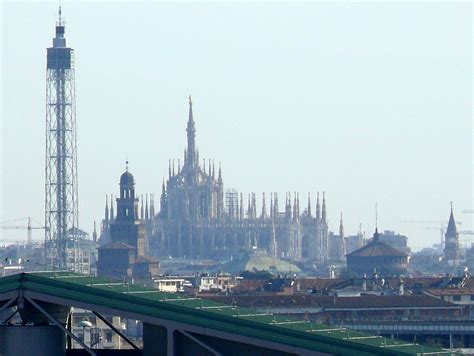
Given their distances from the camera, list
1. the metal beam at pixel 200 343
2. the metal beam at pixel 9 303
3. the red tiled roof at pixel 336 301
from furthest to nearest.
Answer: the red tiled roof at pixel 336 301
the metal beam at pixel 9 303
the metal beam at pixel 200 343

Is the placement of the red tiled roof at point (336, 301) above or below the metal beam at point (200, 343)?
above

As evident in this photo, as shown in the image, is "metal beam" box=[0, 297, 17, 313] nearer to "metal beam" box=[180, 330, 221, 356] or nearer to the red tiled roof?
"metal beam" box=[180, 330, 221, 356]

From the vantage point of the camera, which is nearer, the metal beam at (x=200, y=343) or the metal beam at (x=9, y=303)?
the metal beam at (x=200, y=343)

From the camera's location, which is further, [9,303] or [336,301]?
[336,301]

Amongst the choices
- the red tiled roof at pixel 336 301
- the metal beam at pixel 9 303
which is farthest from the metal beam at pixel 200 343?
the red tiled roof at pixel 336 301

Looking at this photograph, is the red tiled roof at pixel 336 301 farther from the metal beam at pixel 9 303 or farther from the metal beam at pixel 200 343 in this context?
the metal beam at pixel 200 343

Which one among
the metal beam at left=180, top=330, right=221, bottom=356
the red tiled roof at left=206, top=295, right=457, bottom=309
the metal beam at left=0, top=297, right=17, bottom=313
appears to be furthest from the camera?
the red tiled roof at left=206, top=295, right=457, bottom=309

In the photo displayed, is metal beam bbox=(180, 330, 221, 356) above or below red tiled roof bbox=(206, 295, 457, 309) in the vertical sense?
below

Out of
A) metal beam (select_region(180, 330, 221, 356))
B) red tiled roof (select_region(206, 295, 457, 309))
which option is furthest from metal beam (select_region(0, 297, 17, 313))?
red tiled roof (select_region(206, 295, 457, 309))

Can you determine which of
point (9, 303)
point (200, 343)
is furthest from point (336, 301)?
point (200, 343)

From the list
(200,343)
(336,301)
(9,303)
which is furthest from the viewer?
(336,301)

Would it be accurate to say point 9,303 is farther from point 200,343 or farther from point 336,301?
point 336,301

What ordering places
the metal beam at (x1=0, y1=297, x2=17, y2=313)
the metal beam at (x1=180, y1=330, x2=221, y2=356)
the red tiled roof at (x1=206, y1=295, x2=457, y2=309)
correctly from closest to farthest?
the metal beam at (x1=180, y1=330, x2=221, y2=356), the metal beam at (x1=0, y1=297, x2=17, y2=313), the red tiled roof at (x1=206, y1=295, x2=457, y2=309)

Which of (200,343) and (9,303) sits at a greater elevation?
(9,303)
